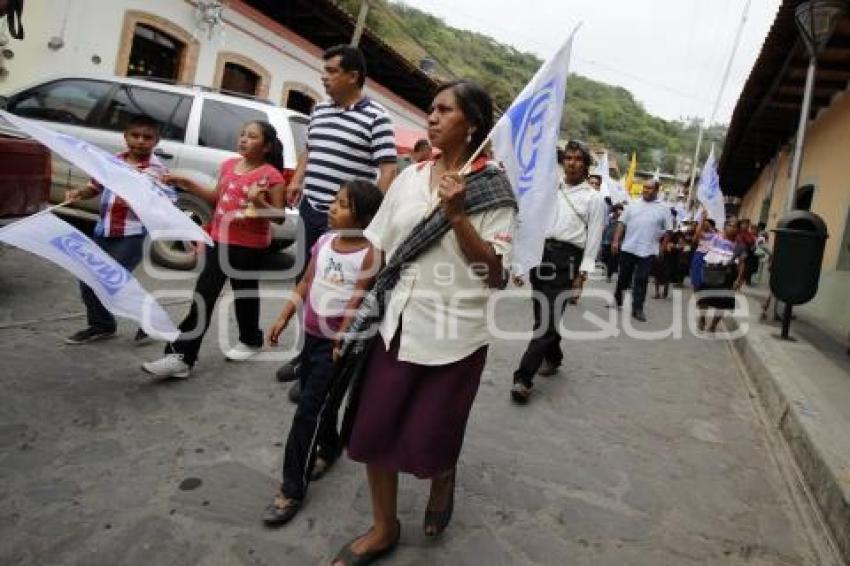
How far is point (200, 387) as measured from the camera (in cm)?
403

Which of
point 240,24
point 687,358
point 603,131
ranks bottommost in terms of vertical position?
point 687,358

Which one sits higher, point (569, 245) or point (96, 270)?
point (569, 245)

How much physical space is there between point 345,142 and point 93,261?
162 cm

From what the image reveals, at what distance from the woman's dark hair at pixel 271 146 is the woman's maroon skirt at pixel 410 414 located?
210 cm

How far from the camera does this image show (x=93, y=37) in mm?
11648

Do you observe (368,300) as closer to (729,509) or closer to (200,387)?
(200,387)

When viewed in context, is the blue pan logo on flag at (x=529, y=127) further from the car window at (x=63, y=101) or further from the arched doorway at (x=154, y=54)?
the arched doorway at (x=154, y=54)

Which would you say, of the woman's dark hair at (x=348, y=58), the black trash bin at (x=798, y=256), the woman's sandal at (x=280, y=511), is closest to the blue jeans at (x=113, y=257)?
the woman's dark hair at (x=348, y=58)

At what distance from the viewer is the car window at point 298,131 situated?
24.7 ft

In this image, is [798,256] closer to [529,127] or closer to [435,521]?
[529,127]

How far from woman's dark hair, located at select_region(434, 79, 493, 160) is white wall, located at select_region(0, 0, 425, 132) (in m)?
9.61

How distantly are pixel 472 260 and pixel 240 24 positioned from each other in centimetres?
1383

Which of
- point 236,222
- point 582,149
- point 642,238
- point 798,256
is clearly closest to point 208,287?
point 236,222

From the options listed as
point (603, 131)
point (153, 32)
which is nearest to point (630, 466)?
point (153, 32)
